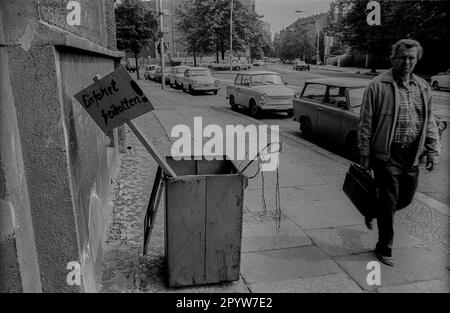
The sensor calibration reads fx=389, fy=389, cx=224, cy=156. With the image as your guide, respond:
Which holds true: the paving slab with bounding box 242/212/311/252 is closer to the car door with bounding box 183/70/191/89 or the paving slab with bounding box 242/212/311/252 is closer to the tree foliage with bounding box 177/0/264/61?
the car door with bounding box 183/70/191/89

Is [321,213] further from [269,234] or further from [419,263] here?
[419,263]

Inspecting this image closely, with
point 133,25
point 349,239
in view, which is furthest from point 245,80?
point 133,25

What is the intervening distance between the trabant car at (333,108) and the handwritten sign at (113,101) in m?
5.63

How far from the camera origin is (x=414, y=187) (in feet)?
12.1

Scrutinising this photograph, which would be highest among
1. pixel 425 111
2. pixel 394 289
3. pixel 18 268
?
pixel 425 111

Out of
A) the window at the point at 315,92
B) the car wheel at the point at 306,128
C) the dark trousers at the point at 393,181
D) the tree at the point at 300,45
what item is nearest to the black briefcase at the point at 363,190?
the dark trousers at the point at 393,181

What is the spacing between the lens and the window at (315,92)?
8.99 meters

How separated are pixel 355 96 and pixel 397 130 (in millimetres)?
4597

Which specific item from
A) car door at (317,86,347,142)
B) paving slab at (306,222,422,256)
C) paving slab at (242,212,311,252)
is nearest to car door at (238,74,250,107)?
car door at (317,86,347,142)

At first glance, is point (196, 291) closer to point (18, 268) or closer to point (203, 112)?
point (18, 268)

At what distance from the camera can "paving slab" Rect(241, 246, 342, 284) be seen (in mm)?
3570

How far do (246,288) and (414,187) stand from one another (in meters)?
1.85
